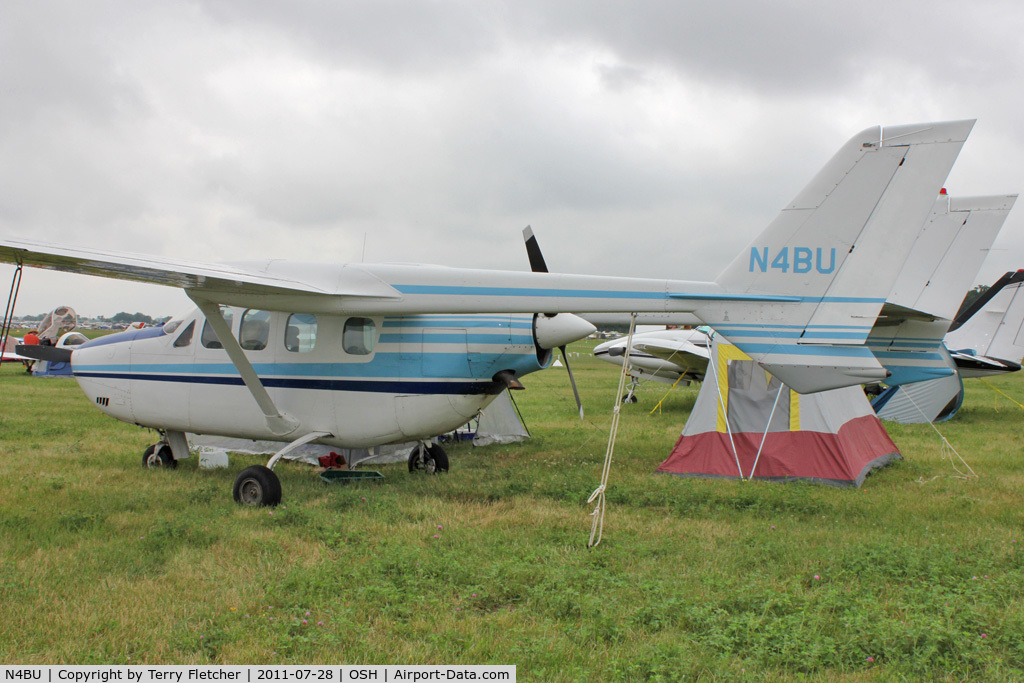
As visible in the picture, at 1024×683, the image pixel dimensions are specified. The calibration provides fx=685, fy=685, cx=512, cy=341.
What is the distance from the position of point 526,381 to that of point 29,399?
654 inches

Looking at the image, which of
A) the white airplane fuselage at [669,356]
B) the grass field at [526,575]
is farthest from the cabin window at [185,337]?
the white airplane fuselage at [669,356]

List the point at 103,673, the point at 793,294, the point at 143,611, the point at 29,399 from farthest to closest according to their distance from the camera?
the point at 29,399, the point at 793,294, the point at 143,611, the point at 103,673

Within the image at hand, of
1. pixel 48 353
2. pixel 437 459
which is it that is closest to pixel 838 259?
pixel 437 459

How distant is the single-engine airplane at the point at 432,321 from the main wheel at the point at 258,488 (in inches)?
0.8

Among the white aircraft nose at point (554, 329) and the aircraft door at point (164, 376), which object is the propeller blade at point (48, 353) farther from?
the white aircraft nose at point (554, 329)

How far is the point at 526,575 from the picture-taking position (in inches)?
198

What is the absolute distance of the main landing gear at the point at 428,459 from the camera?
9.25 meters

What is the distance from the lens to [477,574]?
16.6 feet

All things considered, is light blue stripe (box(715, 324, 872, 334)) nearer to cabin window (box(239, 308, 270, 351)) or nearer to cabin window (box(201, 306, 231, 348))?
cabin window (box(239, 308, 270, 351))

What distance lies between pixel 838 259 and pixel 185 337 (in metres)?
7.35

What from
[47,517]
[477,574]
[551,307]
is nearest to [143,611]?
[477,574]

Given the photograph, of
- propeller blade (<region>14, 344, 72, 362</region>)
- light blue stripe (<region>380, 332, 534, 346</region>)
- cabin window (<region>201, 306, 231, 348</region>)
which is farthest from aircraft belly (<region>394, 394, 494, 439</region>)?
propeller blade (<region>14, 344, 72, 362</region>)

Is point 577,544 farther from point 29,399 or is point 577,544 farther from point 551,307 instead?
point 29,399

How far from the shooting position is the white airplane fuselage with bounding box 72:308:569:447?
24.8 feet
